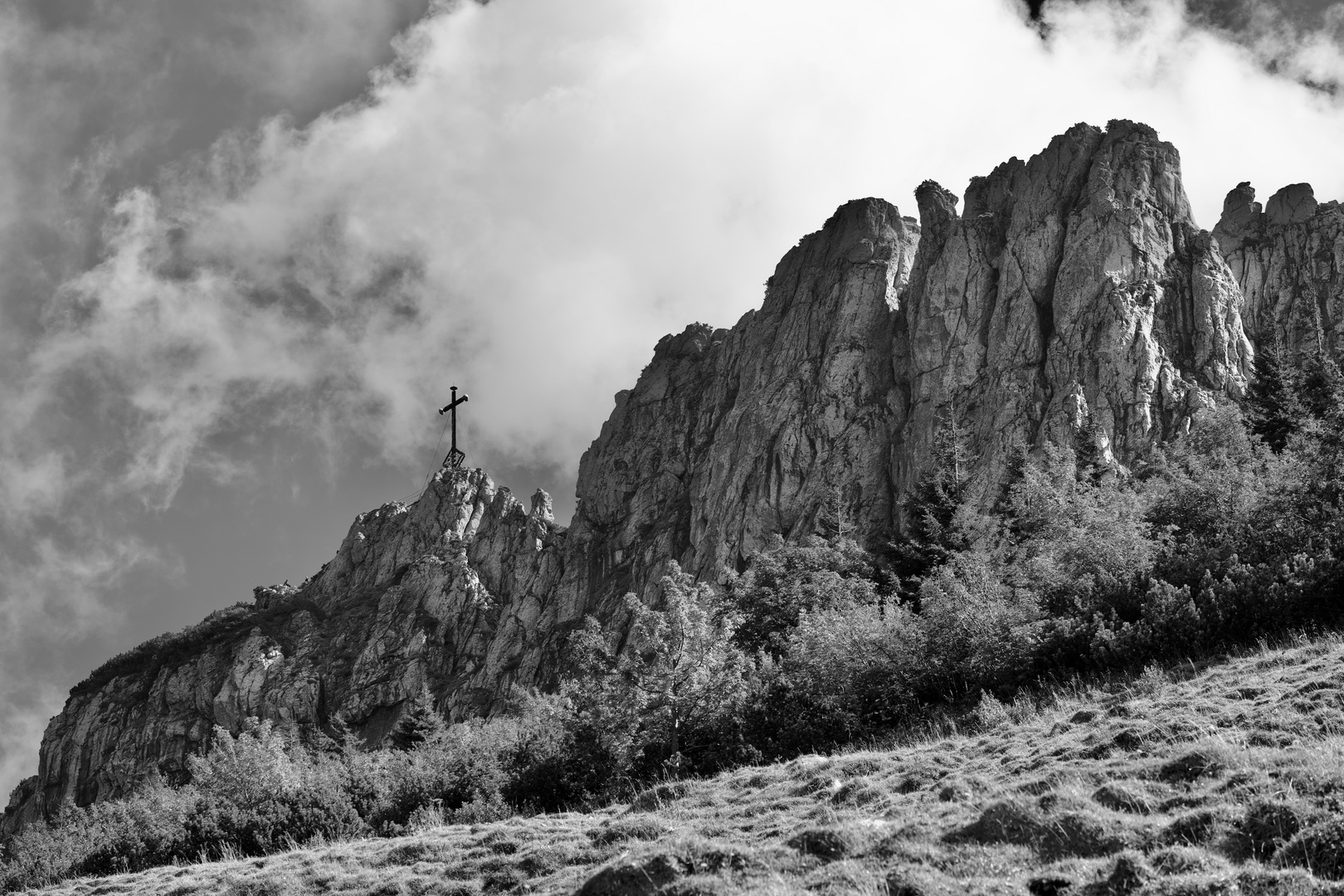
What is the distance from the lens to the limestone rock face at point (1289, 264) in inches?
3497

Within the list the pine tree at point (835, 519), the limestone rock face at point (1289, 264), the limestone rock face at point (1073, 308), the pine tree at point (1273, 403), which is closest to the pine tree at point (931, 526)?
the pine tree at point (835, 519)

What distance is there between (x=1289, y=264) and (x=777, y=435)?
44.1 m

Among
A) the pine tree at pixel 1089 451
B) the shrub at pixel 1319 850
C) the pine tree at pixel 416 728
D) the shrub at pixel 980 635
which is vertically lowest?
the shrub at pixel 1319 850

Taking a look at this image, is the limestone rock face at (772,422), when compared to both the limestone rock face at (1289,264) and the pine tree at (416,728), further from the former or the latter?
the limestone rock face at (1289,264)

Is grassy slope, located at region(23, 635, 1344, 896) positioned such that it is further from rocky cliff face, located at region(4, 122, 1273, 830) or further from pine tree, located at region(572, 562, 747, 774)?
rocky cliff face, located at region(4, 122, 1273, 830)

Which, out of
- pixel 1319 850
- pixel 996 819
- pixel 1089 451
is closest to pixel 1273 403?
pixel 1089 451

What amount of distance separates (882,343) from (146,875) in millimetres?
75214

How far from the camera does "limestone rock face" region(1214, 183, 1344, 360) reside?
88812 millimetres

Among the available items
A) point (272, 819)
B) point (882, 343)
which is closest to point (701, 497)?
point (882, 343)

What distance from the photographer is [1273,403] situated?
67.8 meters

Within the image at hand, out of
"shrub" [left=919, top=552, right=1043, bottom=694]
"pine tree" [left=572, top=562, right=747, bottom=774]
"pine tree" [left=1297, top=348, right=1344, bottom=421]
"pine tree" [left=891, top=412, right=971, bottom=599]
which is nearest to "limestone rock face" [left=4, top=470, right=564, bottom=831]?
"pine tree" [left=891, top=412, right=971, bottom=599]

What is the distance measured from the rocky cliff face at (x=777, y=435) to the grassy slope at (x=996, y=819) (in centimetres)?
5146

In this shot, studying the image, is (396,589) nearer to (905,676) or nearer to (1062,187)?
(1062,187)

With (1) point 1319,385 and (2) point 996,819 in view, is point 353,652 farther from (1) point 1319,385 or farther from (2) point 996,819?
(2) point 996,819
